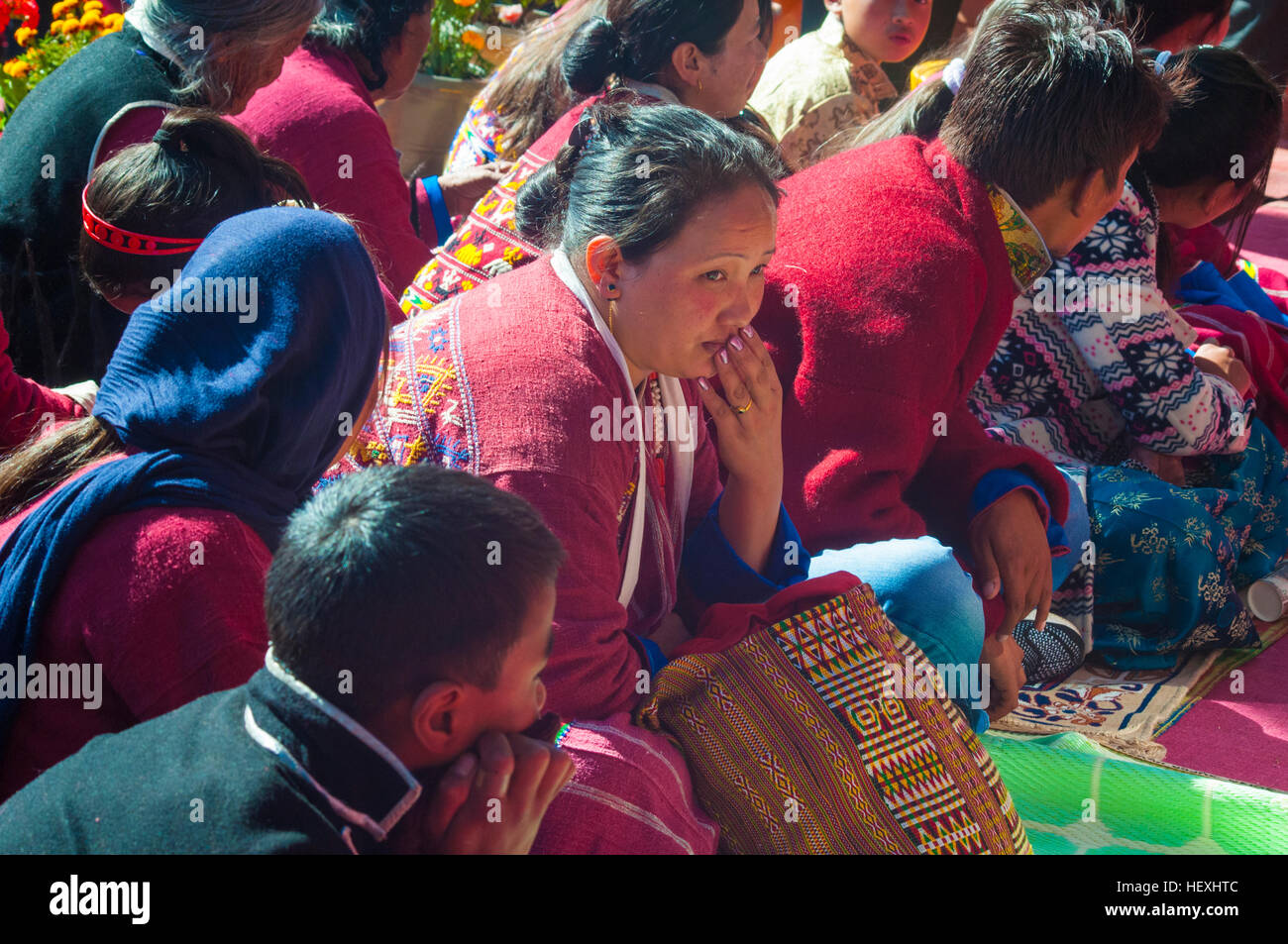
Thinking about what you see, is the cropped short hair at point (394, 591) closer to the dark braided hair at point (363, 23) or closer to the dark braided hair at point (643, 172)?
the dark braided hair at point (643, 172)

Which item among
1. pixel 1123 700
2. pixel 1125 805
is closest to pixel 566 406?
pixel 1125 805

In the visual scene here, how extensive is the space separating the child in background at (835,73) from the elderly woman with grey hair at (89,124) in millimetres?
2178

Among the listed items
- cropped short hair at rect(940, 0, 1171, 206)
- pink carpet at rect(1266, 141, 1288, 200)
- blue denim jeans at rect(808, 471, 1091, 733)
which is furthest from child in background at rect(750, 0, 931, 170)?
pink carpet at rect(1266, 141, 1288, 200)

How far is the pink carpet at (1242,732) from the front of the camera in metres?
2.96

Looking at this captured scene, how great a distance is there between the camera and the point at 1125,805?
107 inches

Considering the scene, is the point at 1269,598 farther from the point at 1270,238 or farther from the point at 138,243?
the point at 1270,238

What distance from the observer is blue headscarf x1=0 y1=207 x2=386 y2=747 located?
1671 mm

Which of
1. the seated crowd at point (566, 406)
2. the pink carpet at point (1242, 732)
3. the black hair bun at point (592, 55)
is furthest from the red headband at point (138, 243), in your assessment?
the pink carpet at point (1242, 732)

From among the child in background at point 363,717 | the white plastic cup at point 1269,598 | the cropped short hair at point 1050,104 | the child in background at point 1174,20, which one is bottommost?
the white plastic cup at point 1269,598

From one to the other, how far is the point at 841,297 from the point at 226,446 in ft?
4.52

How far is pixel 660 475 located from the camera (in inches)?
95.0

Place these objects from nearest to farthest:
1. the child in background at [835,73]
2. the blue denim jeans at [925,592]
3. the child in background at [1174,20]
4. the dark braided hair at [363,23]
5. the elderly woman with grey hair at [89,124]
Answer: the blue denim jeans at [925,592] → the elderly woman with grey hair at [89,124] → the dark braided hair at [363,23] → the child in background at [1174,20] → the child in background at [835,73]

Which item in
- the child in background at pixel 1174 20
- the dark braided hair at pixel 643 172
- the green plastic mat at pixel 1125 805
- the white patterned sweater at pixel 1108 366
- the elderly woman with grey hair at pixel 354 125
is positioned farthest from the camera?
the child in background at pixel 1174 20

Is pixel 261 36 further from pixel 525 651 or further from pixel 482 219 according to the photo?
pixel 525 651
